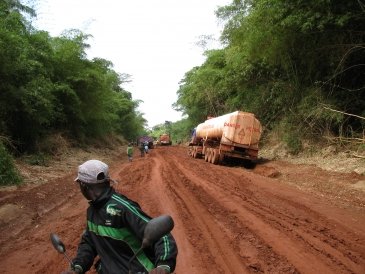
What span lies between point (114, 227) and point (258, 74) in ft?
80.4

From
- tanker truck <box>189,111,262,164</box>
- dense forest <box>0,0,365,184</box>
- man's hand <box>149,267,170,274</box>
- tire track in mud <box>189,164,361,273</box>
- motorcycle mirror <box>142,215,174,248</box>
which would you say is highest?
dense forest <box>0,0,365,184</box>

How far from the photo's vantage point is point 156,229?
2789mm

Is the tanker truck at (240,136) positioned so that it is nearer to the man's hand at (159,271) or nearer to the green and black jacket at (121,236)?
the green and black jacket at (121,236)

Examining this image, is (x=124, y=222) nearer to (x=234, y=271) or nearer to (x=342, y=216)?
(x=234, y=271)

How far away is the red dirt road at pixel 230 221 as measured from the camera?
6.67m

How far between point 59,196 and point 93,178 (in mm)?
10170

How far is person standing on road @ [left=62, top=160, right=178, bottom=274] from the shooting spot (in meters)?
3.06

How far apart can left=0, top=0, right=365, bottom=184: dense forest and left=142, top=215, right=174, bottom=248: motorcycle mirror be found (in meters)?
11.9

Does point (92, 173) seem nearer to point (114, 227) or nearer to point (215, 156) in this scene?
point (114, 227)

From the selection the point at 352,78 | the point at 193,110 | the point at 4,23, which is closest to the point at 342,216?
the point at 352,78

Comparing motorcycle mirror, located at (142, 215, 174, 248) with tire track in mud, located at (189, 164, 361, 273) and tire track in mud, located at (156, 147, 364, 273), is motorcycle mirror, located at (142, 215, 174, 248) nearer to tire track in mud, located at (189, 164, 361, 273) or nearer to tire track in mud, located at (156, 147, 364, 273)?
tire track in mud, located at (156, 147, 364, 273)

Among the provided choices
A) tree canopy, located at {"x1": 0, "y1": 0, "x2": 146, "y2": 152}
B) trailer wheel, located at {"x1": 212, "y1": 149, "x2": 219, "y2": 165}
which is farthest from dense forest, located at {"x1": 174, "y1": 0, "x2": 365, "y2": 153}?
tree canopy, located at {"x1": 0, "y1": 0, "x2": 146, "y2": 152}

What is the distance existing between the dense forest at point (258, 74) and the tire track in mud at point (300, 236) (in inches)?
275

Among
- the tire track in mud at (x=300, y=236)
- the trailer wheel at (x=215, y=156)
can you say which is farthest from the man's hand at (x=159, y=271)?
the trailer wheel at (x=215, y=156)
